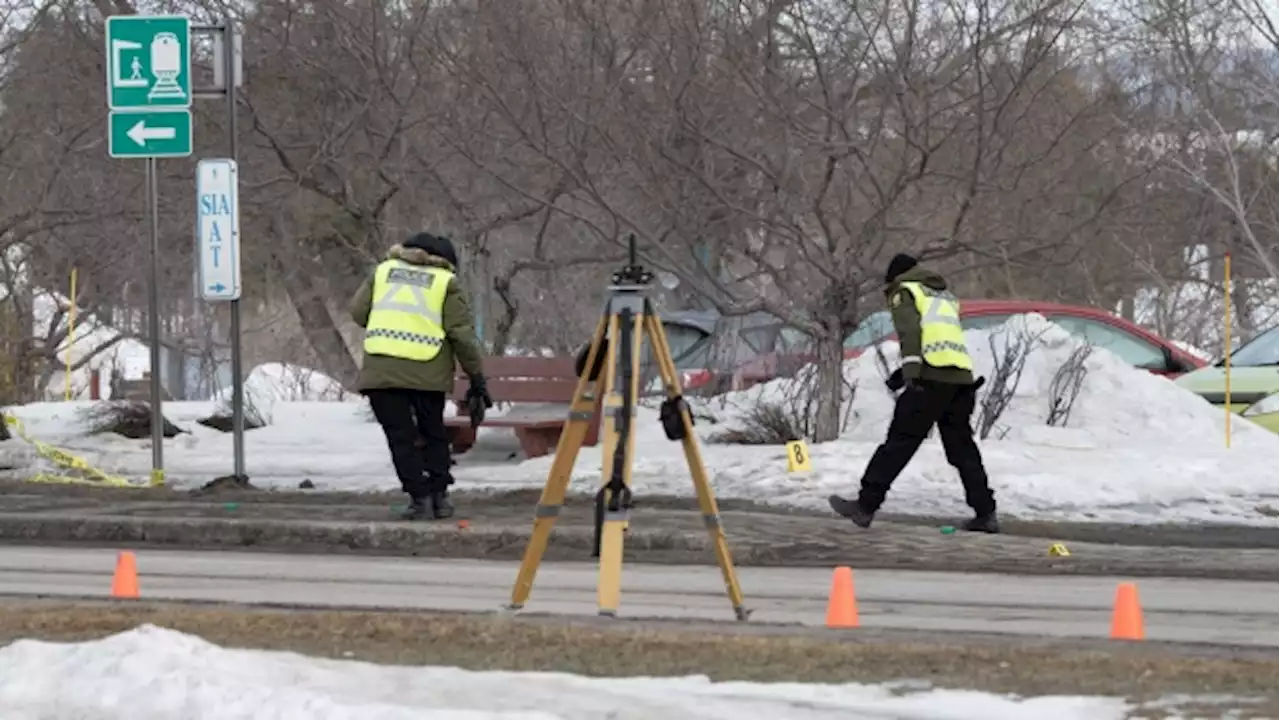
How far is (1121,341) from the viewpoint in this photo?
17.8 m

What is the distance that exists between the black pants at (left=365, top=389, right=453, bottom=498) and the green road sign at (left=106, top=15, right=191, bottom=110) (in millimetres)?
3399

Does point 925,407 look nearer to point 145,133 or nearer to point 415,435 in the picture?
point 415,435

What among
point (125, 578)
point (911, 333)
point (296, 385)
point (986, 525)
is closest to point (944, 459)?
point (986, 525)

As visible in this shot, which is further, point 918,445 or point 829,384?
point 829,384

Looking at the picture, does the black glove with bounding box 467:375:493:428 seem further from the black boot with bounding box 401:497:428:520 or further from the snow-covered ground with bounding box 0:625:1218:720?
the snow-covered ground with bounding box 0:625:1218:720

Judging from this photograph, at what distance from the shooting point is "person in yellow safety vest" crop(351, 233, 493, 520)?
11414 millimetres

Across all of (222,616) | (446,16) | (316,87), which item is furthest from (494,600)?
(316,87)

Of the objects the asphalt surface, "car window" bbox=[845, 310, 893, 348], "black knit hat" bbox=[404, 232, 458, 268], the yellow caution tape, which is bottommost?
the asphalt surface

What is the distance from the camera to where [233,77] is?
13.8 metres

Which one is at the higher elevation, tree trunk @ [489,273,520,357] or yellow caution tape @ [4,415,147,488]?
tree trunk @ [489,273,520,357]

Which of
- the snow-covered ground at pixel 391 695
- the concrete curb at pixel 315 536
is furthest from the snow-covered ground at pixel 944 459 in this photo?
the snow-covered ground at pixel 391 695

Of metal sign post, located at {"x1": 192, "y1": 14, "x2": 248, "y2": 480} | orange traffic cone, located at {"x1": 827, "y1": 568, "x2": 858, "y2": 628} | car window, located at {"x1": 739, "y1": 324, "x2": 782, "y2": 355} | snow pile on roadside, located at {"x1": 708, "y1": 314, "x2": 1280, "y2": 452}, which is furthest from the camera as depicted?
car window, located at {"x1": 739, "y1": 324, "x2": 782, "y2": 355}

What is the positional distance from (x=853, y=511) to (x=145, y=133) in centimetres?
609

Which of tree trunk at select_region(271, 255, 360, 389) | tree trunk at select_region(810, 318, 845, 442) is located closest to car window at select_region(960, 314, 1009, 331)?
tree trunk at select_region(810, 318, 845, 442)
